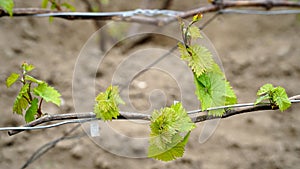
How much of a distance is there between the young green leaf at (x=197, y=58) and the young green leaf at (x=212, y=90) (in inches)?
1.0

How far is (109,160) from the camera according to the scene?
1.59 meters

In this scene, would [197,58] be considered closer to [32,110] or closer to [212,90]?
[212,90]

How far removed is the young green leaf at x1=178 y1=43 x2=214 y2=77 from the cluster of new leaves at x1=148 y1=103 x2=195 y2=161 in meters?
0.09

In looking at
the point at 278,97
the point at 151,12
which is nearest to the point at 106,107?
the point at 278,97

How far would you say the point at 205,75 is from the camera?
2.54 feet

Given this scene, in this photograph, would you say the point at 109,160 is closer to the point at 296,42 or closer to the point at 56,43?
the point at 56,43

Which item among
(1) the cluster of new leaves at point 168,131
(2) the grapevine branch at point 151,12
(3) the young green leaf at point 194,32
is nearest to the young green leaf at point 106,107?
(1) the cluster of new leaves at point 168,131

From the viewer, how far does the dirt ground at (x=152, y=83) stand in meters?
1.59

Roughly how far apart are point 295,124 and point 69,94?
4.06 feet

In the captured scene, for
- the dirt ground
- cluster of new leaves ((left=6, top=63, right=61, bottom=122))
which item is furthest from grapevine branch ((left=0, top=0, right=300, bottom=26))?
cluster of new leaves ((left=6, top=63, right=61, bottom=122))

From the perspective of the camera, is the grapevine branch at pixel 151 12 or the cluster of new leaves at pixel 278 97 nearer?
the cluster of new leaves at pixel 278 97

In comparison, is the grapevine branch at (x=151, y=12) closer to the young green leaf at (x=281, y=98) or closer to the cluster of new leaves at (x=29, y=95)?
the cluster of new leaves at (x=29, y=95)

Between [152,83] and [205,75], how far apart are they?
123 cm

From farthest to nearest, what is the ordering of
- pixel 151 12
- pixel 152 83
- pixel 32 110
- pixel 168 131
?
1. pixel 152 83
2. pixel 151 12
3. pixel 32 110
4. pixel 168 131
